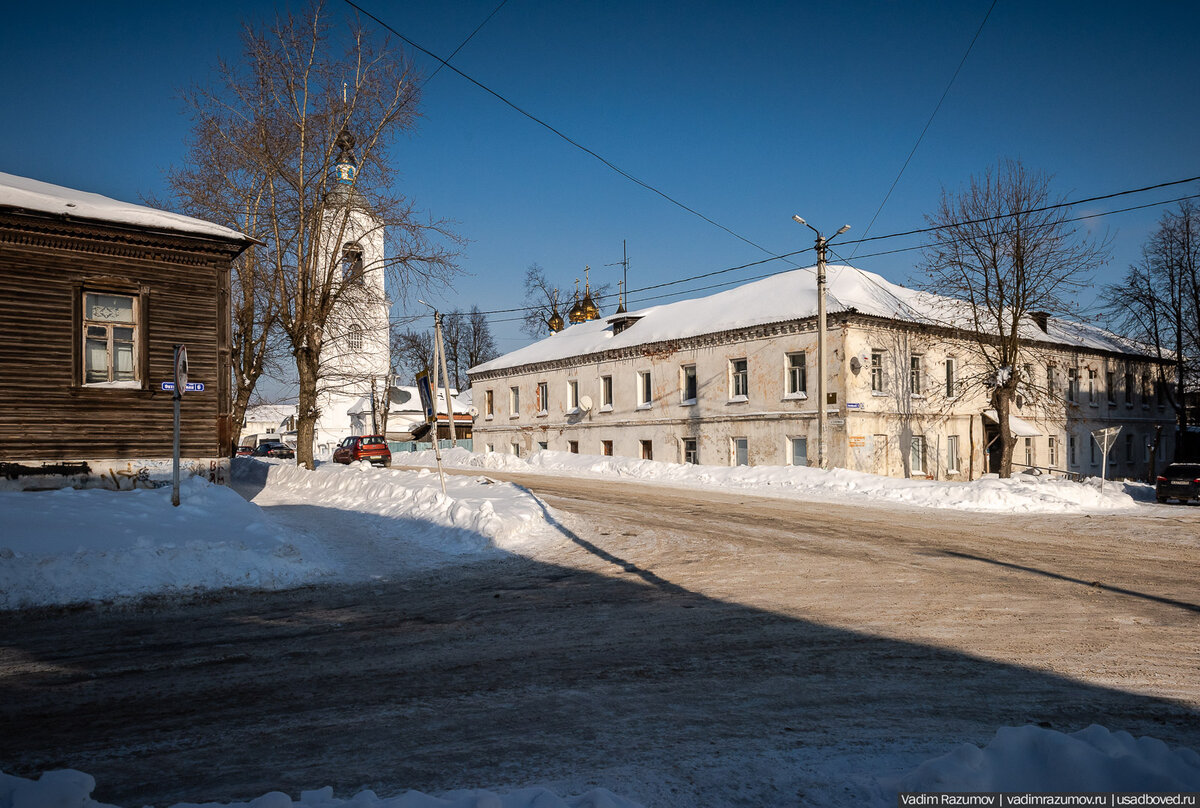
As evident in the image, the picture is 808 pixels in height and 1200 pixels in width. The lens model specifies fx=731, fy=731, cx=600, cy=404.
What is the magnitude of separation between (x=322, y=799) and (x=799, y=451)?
27316 mm

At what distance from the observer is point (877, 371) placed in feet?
96.3

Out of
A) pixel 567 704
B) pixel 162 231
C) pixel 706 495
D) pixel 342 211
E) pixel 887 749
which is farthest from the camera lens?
pixel 342 211

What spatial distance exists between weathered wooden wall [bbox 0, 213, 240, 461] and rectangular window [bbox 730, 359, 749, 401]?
69.8ft

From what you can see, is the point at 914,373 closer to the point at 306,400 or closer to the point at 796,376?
the point at 796,376

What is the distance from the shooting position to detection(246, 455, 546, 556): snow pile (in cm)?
1280

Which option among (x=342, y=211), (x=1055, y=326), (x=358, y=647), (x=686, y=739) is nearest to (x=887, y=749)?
(x=686, y=739)

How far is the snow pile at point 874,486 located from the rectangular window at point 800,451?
2.99m

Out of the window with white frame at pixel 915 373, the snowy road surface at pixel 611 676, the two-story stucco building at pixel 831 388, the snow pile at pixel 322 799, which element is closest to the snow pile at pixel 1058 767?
the snowy road surface at pixel 611 676

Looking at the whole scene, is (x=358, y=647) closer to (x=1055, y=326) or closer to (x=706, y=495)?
(x=706, y=495)

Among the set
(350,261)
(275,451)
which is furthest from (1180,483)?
(275,451)

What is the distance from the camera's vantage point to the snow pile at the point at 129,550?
8.60m

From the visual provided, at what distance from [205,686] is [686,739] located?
368cm

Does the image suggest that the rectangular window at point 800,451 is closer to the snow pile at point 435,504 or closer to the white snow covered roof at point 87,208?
the snow pile at point 435,504

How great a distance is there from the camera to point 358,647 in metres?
6.56
